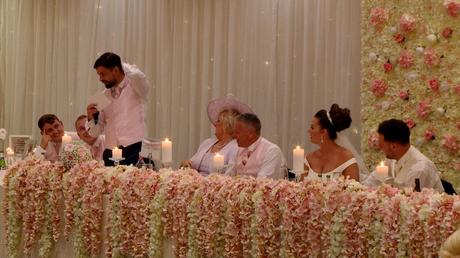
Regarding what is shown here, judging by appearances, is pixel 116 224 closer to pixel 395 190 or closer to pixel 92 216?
pixel 92 216

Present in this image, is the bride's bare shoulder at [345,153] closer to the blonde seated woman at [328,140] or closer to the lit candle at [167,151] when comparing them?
the blonde seated woman at [328,140]

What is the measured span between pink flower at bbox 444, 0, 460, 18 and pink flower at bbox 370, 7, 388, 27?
0.57 metres

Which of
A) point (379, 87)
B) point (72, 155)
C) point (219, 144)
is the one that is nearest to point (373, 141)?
point (379, 87)

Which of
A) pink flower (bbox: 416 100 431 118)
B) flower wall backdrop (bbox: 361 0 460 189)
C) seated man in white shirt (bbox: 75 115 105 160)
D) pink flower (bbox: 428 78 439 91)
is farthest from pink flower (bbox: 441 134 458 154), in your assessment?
seated man in white shirt (bbox: 75 115 105 160)

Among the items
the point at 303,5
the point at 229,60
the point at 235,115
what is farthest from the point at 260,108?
the point at 235,115

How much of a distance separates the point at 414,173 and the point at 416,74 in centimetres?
188

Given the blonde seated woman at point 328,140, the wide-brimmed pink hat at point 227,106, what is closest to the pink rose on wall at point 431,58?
the blonde seated woman at point 328,140

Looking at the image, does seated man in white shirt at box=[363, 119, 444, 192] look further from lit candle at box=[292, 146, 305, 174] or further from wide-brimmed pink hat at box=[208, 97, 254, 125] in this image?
wide-brimmed pink hat at box=[208, 97, 254, 125]

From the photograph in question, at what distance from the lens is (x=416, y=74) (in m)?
6.15

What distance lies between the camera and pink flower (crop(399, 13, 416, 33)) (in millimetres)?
6125

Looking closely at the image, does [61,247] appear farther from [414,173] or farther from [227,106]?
[414,173]

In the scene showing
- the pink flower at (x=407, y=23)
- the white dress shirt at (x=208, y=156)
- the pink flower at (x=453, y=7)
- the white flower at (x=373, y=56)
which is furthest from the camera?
the white flower at (x=373, y=56)

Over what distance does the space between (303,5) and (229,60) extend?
1.03 metres

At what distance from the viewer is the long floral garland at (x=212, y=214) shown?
2637 mm
